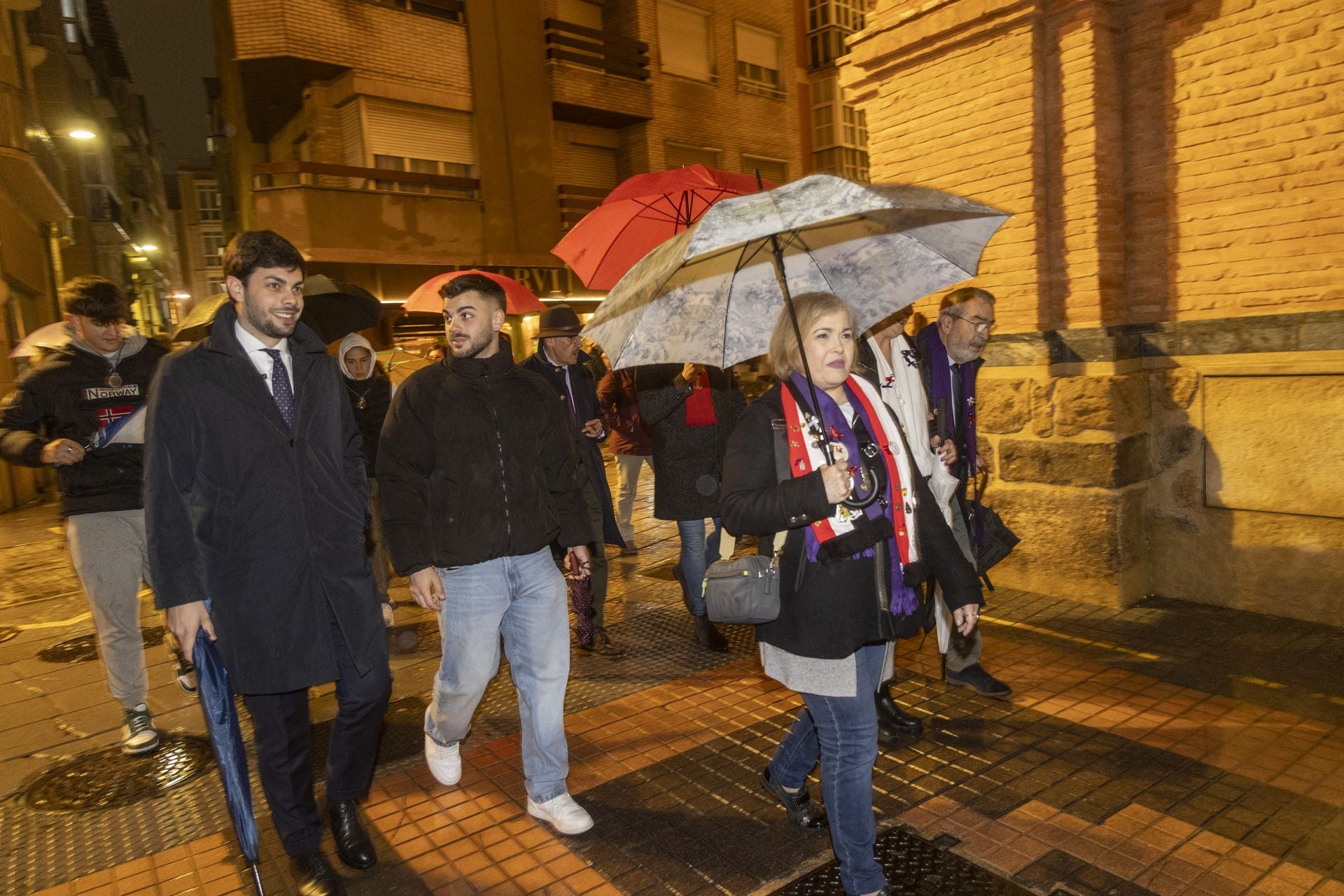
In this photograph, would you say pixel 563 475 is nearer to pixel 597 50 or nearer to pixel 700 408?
pixel 700 408

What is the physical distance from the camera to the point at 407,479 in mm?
3414

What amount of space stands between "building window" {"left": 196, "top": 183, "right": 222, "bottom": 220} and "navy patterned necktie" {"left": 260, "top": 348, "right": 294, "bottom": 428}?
66.9 m

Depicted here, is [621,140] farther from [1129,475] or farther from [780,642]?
[780,642]

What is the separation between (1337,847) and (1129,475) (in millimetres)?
3048

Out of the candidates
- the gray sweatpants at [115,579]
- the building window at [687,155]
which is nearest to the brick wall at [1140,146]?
the gray sweatpants at [115,579]

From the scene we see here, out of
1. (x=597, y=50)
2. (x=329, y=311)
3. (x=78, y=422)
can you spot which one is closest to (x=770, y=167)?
(x=597, y=50)

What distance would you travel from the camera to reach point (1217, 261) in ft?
18.2

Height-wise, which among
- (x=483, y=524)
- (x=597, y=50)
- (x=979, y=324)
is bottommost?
(x=483, y=524)

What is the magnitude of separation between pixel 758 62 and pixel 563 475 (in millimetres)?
24667

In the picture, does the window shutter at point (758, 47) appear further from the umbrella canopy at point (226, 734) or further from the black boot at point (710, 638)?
the umbrella canopy at point (226, 734)

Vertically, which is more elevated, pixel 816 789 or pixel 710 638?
pixel 710 638

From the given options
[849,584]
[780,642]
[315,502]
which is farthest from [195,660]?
[849,584]

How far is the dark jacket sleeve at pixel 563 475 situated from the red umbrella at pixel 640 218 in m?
1.53

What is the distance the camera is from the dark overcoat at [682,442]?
5.31m
